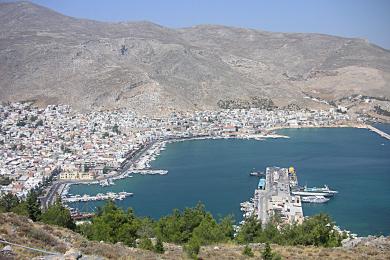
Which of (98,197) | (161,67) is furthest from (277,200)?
(161,67)

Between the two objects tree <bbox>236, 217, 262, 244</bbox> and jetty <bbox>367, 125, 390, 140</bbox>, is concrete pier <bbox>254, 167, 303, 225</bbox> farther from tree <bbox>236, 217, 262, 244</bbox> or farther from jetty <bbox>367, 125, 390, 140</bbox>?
jetty <bbox>367, 125, 390, 140</bbox>

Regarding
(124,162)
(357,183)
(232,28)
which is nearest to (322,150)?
(357,183)

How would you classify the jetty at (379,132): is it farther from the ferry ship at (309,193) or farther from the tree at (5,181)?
the tree at (5,181)

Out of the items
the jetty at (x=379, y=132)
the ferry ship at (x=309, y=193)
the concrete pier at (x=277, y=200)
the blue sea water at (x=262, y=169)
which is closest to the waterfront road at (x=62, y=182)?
the blue sea water at (x=262, y=169)

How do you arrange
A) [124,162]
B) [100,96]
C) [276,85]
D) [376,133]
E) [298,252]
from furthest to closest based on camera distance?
[276,85], [100,96], [376,133], [124,162], [298,252]

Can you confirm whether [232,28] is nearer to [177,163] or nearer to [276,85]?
[276,85]

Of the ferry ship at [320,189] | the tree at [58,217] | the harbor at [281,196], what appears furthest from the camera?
the ferry ship at [320,189]

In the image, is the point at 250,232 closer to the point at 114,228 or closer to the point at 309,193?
the point at 114,228
